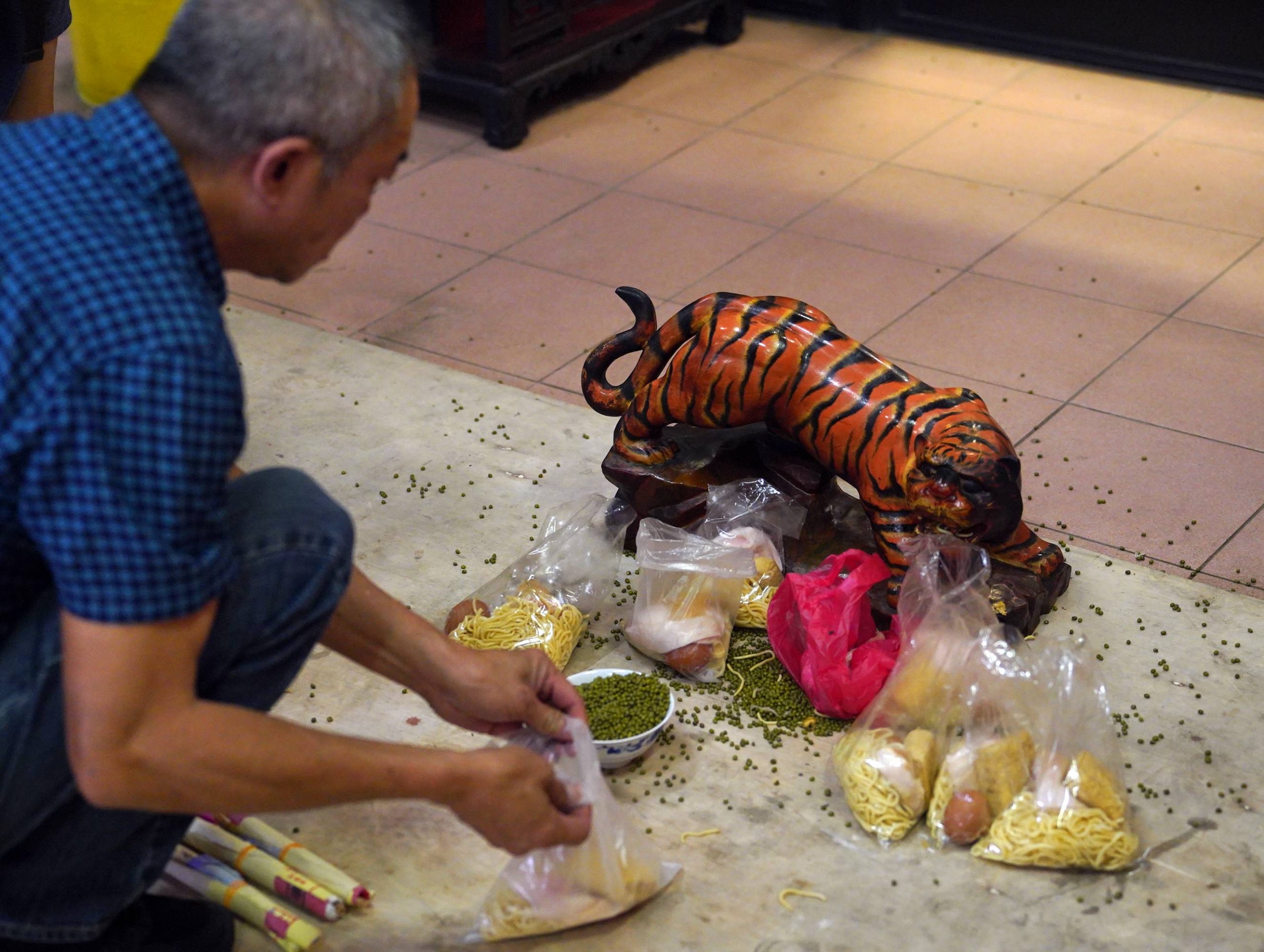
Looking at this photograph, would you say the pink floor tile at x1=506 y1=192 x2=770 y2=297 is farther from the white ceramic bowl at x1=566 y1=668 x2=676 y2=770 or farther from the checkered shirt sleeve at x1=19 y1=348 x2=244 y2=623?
the checkered shirt sleeve at x1=19 y1=348 x2=244 y2=623

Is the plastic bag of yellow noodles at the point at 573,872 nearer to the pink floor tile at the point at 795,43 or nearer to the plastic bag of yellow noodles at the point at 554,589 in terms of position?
the plastic bag of yellow noodles at the point at 554,589

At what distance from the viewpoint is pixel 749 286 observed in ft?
13.4

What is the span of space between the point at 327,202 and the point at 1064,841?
137 cm

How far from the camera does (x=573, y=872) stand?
197 cm

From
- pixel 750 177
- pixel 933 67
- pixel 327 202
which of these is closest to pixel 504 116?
pixel 750 177

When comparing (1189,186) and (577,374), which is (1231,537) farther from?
(1189,186)

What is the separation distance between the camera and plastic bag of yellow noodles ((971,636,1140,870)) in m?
2.10

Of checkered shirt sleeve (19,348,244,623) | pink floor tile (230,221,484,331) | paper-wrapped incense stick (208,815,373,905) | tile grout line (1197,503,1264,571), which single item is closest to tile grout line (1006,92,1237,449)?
tile grout line (1197,503,1264,571)

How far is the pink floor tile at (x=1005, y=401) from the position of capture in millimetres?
3414

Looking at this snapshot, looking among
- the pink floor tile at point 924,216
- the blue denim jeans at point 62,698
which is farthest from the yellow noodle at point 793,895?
the pink floor tile at point 924,216

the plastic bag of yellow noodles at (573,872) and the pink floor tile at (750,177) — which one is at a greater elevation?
the plastic bag of yellow noodles at (573,872)

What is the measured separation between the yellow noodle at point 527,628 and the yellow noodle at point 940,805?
699 millimetres

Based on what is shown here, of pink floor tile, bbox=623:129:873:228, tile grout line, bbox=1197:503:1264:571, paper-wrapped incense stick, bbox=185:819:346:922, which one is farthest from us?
pink floor tile, bbox=623:129:873:228

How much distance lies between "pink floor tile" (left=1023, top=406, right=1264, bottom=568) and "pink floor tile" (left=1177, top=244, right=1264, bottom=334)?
68cm
